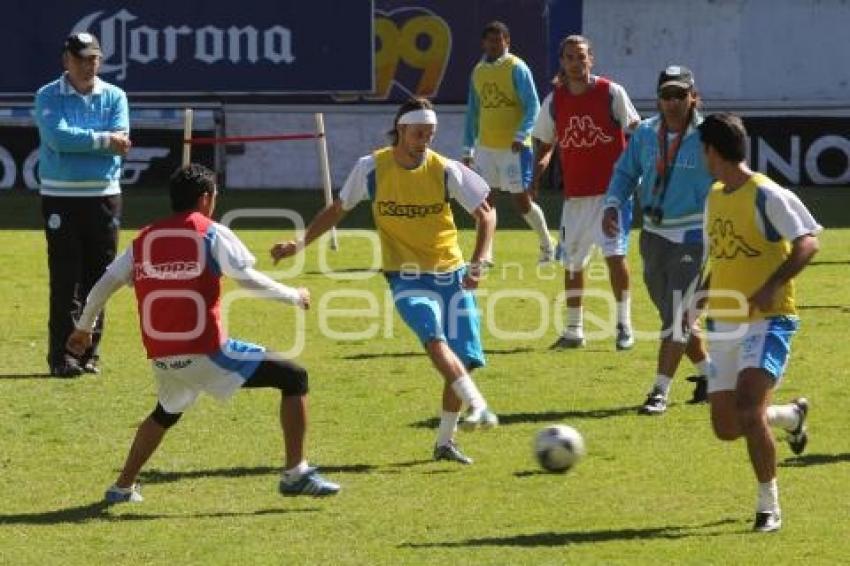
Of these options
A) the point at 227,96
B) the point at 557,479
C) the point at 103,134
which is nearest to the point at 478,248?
the point at 557,479

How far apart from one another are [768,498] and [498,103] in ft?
37.3

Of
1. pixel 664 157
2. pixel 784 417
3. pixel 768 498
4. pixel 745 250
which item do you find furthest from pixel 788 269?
pixel 664 157

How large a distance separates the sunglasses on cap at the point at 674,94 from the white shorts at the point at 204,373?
3704mm

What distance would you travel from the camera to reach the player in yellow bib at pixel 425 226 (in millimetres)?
12445

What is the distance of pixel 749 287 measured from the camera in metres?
10.7

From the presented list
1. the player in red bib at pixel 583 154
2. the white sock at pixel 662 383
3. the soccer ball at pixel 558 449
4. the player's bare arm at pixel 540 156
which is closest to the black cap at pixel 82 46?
the player in red bib at pixel 583 154

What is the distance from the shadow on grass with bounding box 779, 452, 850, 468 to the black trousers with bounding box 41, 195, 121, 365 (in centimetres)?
582

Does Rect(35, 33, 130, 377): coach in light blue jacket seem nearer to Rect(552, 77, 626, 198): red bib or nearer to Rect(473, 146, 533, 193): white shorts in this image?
Rect(552, 77, 626, 198): red bib

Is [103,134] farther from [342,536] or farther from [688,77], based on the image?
[342,536]

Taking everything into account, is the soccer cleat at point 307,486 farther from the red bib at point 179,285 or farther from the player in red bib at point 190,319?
the red bib at point 179,285

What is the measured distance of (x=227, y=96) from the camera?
3006cm

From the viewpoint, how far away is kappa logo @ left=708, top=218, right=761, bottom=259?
1066cm

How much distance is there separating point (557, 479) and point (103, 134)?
16.4ft

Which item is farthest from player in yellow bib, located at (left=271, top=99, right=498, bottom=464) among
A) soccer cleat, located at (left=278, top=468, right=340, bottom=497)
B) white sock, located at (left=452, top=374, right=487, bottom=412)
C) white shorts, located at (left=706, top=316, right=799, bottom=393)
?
white shorts, located at (left=706, top=316, right=799, bottom=393)
